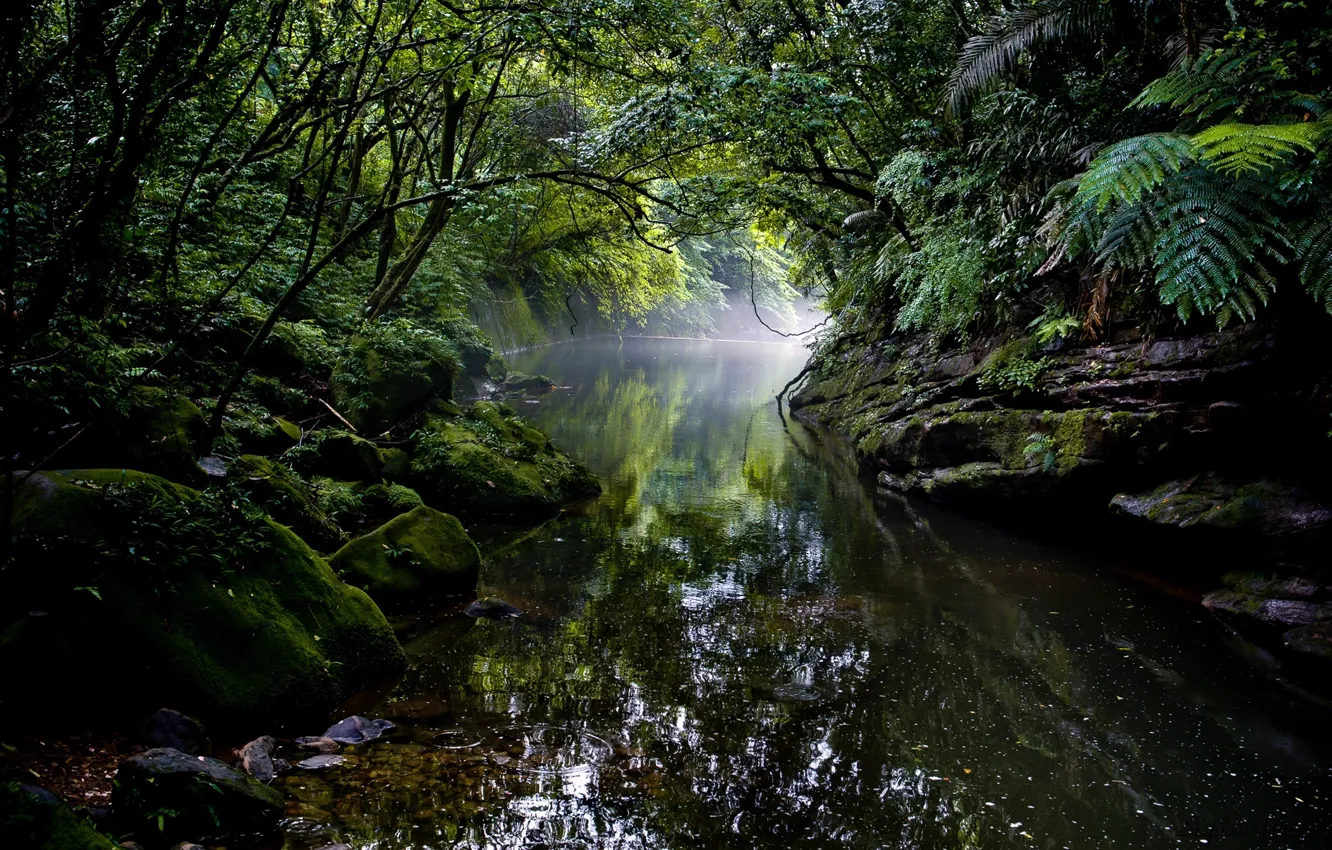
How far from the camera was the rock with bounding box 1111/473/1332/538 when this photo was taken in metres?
5.04

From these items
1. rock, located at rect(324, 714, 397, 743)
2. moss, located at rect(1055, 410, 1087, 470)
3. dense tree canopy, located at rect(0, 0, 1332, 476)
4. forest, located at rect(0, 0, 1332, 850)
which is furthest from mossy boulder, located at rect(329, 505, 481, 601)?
moss, located at rect(1055, 410, 1087, 470)

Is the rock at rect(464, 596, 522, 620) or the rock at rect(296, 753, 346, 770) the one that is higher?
the rock at rect(296, 753, 346, 770)

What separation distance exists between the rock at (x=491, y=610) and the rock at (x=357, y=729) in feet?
4.90

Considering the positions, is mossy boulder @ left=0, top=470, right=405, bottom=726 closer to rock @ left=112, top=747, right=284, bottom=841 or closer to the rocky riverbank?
rock @ left=112, top=747, right=284, bottom=841

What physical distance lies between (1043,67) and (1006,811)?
7647 millimetres

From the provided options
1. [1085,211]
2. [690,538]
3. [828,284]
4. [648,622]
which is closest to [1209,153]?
[1085,211]

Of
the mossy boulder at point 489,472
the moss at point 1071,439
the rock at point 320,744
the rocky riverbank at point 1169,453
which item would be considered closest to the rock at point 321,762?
the rock at point 320,744

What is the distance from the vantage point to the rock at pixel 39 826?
1794 millimetres

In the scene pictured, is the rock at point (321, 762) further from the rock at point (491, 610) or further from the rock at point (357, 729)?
the rock at point (491, 610)

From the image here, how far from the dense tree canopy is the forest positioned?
0.16 ft

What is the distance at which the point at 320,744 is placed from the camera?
329cm

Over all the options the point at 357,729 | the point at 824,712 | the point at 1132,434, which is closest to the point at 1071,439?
the point at 1132,434

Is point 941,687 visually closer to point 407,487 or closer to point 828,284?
point 407,487

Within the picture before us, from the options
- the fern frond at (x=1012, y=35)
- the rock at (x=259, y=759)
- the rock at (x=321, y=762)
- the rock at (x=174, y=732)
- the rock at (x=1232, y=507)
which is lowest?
the rock at (x=321, y=762)
